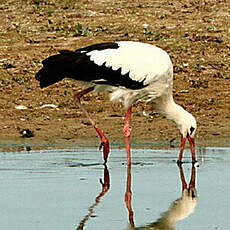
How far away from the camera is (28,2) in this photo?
22516 mm

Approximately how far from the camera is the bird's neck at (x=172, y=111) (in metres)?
11.4

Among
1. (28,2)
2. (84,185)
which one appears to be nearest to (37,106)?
(84,185)

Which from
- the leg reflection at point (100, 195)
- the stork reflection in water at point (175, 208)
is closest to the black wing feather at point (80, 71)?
the leg reflection at point (100, 195)

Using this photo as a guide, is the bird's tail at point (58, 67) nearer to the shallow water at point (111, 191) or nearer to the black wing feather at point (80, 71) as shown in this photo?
the black wing feather at point (80, 71)

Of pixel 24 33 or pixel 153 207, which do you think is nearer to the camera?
pixel 153 207

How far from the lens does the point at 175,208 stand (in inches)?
336

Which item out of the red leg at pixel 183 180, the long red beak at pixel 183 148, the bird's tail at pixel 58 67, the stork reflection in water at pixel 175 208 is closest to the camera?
the stork reflection in water at pixel 175 208

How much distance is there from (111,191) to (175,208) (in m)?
1.05

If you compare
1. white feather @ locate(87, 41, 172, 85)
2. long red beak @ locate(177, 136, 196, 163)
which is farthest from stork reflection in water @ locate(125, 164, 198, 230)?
white feather @ locate(87, 41, 172, 85)

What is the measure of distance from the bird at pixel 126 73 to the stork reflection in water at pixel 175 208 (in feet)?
4.78

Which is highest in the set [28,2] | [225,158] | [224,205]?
[224,205]

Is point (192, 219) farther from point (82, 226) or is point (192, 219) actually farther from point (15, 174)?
point (15, 174)

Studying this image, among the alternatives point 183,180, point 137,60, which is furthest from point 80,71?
point 183,180

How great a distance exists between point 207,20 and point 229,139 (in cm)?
774
